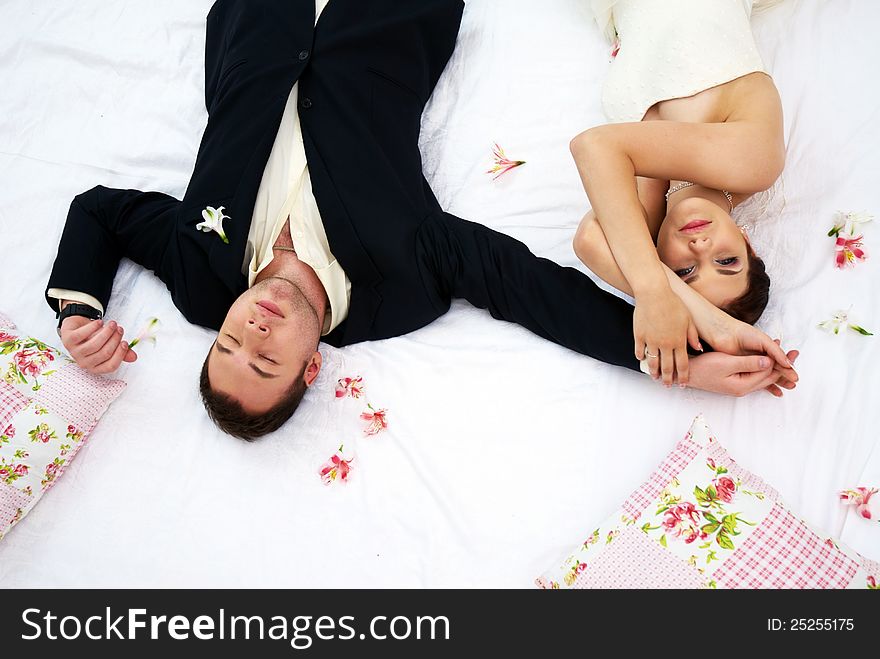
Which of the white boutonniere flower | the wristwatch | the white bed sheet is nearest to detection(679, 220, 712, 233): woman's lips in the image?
the white bed sheet

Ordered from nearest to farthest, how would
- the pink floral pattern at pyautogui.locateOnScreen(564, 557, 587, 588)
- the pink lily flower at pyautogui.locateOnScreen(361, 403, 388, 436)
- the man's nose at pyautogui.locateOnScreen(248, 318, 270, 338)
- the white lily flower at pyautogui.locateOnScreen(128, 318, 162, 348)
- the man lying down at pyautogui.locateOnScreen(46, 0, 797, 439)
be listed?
the pink floral pattern at pyautogui.locateOnScreen(564, 557, 587, 588), the man's nose at pyautogui.locateOnScreen(248, 318, 270, 338), the man lying down at pyautogui.locateOnScreen(46, 0, 797, 439), the pink lily flower at pyautogui.locateOnScreen(361, 403, 388, 436), the white lily flower at pyautogui.locateOnScreen(128, 318, 162, 348)

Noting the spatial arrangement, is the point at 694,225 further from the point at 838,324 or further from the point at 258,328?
the point at 258,328

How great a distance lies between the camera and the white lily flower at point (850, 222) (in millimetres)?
Answer: 2092

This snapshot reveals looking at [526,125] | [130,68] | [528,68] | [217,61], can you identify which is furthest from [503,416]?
[130,68]

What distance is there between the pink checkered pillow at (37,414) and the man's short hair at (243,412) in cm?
32

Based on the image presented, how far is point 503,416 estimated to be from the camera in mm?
2107

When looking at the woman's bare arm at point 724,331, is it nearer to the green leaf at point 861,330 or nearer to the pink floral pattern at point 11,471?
the green leaf at point 861,330

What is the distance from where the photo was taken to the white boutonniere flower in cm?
209

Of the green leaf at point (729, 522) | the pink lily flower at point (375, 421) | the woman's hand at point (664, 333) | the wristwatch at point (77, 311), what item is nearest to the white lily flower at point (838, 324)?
the woman's hand at point (664, 333)

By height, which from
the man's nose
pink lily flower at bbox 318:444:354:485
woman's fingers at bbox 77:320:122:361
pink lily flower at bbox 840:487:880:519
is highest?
pink lily flower at bbox 840:487:880:519

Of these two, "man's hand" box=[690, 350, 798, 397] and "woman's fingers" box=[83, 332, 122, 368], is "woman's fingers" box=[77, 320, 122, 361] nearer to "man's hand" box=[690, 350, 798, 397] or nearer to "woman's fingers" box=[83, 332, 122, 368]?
"woman's fingers" box=[83, 332, 122, 368]

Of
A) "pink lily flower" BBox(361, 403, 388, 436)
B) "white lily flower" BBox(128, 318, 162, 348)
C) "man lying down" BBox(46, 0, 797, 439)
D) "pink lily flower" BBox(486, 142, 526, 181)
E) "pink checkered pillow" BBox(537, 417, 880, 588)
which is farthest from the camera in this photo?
"pink lily flower" BBox(486, 142, 526, 181)

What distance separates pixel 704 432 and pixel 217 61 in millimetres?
1768
